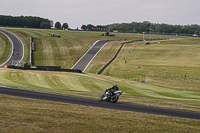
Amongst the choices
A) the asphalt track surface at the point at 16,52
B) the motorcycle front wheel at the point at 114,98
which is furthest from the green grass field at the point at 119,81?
the asphalt track surface at the point at 16,52

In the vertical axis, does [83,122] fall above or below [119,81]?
above

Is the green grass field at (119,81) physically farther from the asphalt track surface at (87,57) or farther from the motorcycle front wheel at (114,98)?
the motorcycle front wheel at (114,98)

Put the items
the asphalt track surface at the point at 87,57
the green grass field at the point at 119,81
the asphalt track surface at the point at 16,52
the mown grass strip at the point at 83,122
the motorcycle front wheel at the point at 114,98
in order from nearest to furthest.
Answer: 1. the mown grass strip at the point at 83,122
2. the green grass field at the point at 119,81
3. the motorcycle front wheel at the point at 114,98
4. the asphalt track surface at the point at 87,57
5. the asphalt track surface at the point at 16,52

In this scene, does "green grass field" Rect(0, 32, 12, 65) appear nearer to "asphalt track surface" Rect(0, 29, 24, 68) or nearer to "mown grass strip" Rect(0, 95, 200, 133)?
"asphalt track surface" Rect(0, 29, 24, 68)

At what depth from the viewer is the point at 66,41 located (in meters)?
110

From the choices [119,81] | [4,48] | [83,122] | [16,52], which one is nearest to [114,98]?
[83,122]

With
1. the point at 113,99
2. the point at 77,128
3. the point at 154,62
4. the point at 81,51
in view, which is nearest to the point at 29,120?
the point at 77,128

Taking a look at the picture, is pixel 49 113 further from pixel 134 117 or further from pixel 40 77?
pixel 40 77

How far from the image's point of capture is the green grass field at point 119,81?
46.4 ft

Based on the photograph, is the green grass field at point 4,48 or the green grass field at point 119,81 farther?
the green grass field at point 4,48

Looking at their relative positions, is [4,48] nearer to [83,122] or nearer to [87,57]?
[87,57]

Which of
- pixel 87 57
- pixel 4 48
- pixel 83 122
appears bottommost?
pixel 87 57

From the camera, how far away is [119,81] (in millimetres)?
48000

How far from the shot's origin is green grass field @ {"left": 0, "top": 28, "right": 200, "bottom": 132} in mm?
14132
